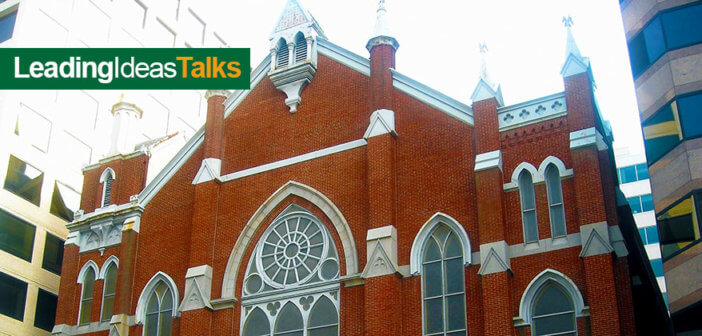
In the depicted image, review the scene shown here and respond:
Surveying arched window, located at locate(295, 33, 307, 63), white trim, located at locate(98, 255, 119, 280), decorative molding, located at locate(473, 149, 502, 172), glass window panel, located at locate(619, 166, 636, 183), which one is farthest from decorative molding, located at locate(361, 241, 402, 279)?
glass window panel, located at locate(619, 166, 636, 183)

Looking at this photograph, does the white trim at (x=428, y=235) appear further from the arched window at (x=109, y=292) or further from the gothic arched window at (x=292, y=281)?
the arched window at (x=109, y=292)

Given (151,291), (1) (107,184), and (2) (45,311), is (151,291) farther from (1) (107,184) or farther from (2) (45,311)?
(2) (45,311)

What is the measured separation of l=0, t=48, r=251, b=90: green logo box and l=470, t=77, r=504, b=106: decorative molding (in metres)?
7.26

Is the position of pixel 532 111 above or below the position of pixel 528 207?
above

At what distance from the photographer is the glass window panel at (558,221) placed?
1002 inches

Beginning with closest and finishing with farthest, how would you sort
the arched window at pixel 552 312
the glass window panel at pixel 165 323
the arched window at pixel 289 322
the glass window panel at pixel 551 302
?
the arched window at pixel 552 312, the glass window panel at pixel 551 302, the arched window at pixel 289 322, the glass window panel at pixel 165 323

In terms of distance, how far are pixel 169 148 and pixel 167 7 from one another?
19.0m

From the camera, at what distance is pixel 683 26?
89.7ft

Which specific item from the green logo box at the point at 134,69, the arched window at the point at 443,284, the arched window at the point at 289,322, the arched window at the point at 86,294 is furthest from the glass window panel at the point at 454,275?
the arched window at the point at 86,294

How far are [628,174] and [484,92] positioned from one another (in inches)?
2004

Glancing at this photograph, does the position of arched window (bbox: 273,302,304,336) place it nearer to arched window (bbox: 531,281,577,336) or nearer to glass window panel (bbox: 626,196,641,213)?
arched window (bbox: 531,281,577,336)

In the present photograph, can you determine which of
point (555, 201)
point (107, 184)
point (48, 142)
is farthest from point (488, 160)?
point (48, 142)

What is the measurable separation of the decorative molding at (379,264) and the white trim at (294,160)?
4.14m

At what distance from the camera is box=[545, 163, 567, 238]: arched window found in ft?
83.8
